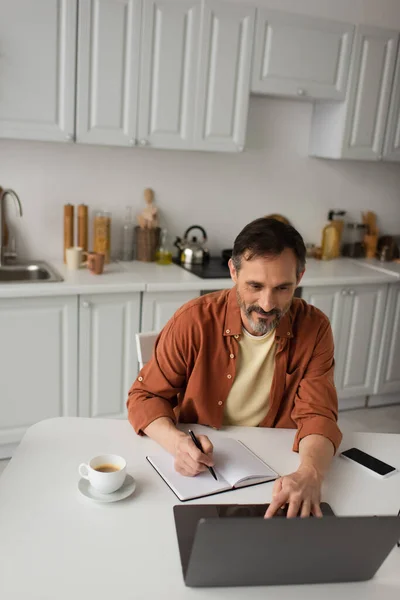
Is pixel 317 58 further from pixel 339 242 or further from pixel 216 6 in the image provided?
pixel 339 242

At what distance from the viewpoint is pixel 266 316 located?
5.19 ft

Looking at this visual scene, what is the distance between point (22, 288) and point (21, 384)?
19.4 inches

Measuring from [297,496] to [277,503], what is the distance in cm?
5

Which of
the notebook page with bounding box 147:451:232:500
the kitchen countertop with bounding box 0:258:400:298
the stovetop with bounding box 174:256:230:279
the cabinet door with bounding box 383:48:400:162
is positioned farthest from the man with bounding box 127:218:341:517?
the cabinet door with bounding box 383:48:400:162

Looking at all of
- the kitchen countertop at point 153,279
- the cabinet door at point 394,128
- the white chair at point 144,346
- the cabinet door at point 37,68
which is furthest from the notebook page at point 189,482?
the cabinet door at point 394,128

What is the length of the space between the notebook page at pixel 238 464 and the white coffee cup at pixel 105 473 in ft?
0.79

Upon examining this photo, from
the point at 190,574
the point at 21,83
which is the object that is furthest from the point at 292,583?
the point at 21,83

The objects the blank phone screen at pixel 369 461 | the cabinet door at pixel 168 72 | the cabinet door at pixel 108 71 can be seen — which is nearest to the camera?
the blank phone screen at pixel 369 461

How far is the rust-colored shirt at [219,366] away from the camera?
5.40 feet

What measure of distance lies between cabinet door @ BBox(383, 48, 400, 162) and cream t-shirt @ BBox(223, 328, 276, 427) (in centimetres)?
245

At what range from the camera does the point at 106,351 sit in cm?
296

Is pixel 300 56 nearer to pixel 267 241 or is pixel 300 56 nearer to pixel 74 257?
pixel 74 257

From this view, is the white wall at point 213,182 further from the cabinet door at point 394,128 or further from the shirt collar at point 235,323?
the shirt collar at point 235,323

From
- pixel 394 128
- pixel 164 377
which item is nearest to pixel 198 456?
pixel 164 377
